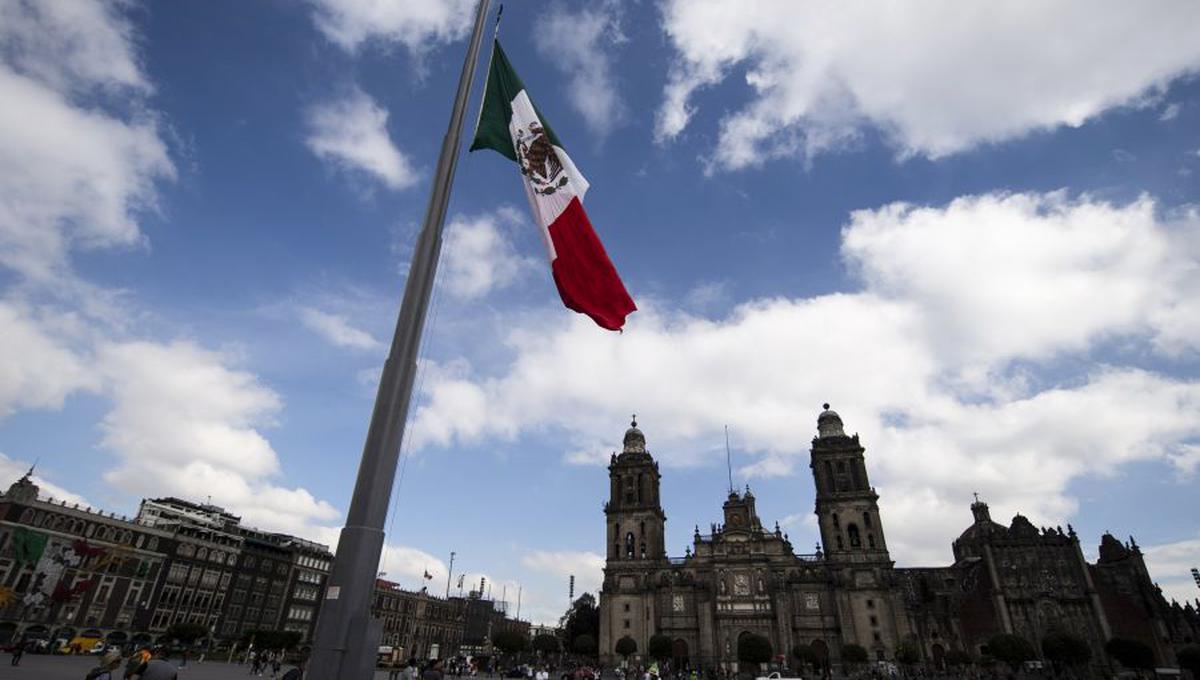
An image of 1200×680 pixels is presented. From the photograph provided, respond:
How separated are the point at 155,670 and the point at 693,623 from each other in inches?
2810

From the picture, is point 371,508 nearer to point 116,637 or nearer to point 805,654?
point 805,654

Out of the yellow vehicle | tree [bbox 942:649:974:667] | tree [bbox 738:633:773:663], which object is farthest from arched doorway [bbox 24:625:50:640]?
tree [bbox 942:649:974:667]

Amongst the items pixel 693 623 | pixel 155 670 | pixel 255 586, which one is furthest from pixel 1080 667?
pixel 255 586

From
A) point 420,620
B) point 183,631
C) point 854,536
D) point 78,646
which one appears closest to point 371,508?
point 78,646

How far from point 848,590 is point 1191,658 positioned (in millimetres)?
27577

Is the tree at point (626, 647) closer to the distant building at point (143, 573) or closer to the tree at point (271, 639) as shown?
the tree at point (271, 639)

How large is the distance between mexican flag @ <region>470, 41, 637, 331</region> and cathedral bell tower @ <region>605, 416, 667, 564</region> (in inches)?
2851

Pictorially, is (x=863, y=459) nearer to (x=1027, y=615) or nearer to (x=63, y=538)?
(x=1027, y=615)

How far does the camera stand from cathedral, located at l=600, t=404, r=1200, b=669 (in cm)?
6681

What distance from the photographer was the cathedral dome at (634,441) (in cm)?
8366

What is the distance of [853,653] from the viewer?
6141 centimetres

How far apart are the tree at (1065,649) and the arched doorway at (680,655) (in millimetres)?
35145

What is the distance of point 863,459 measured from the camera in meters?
74.4

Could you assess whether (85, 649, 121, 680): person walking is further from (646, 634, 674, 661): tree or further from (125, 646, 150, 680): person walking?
(646, 634, 674, 661): tree
